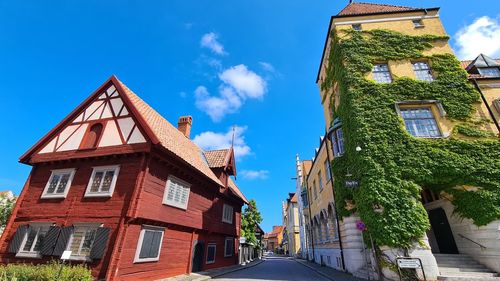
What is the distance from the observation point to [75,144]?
43.5ft

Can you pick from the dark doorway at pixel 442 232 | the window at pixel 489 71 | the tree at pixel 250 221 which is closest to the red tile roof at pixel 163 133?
the tree at pixel 250 221

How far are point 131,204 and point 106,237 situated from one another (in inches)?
66.0

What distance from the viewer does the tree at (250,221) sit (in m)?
29.1

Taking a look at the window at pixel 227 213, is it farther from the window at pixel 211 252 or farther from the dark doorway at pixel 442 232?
the dark doorway at pixel 442 232

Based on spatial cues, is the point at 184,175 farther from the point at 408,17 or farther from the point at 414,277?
the point at 408,17

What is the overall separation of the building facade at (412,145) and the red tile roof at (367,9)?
0.53m

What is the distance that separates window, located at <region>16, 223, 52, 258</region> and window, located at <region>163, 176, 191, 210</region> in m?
5.72

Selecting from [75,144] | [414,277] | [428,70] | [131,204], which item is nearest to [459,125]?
[428,70]

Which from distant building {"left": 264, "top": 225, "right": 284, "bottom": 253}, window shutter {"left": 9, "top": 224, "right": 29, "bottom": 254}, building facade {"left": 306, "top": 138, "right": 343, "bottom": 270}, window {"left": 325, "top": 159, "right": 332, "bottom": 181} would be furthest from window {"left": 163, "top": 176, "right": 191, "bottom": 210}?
distant building {"left": 264, "top": 225, "right": 284, "bottom": 253}

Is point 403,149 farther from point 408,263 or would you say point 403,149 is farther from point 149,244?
point 149,244

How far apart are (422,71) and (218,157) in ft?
55.6

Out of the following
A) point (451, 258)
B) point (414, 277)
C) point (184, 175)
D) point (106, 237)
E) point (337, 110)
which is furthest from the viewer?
point (337, 110)

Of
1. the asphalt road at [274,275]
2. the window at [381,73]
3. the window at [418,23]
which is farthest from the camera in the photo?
the window at [418,23]

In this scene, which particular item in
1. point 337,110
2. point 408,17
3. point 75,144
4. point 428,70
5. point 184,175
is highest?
point 408,17
